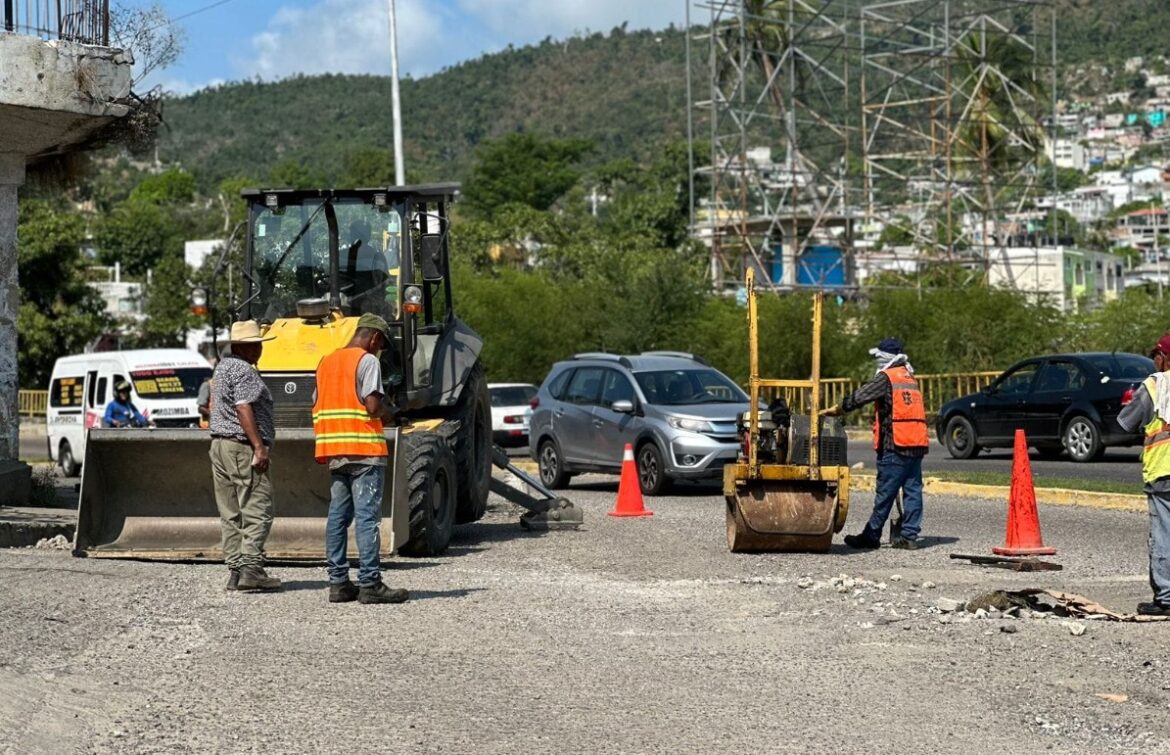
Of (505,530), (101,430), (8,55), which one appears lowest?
(505,530)

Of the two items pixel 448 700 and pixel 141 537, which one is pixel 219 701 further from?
pixel 141 537

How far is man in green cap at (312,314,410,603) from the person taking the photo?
1162 centimetres

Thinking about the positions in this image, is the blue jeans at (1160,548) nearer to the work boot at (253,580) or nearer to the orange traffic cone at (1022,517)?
the orange traffic cone at (1022,517)

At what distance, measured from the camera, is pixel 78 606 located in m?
11.5

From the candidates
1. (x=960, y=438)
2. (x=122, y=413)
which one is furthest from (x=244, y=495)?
(x=960, y=438)

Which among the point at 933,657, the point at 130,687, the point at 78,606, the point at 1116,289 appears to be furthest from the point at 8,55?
the point at 1116,289

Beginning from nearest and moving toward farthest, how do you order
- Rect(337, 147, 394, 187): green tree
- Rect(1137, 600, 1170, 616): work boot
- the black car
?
Rect(1137, 600, 1170, 616): work boot, the black car, Rect(337, 147, 394, 187): green tree

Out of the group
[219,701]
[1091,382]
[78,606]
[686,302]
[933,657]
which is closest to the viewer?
[219,701]

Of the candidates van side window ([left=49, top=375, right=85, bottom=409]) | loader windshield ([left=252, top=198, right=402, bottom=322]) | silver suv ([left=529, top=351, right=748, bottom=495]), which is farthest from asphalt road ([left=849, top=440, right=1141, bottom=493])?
van side window ([left=49, top=375, right=85, bottom=409])

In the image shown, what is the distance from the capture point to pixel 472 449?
16.8 m

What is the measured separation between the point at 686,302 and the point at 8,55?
101 ft

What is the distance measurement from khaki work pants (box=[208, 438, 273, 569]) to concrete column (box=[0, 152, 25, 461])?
783 cm

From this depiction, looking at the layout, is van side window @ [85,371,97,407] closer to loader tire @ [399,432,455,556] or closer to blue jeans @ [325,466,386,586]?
loader tire @ [399,432,455,556]

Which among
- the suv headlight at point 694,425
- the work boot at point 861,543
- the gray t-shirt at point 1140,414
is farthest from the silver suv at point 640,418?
the gray t-shirt at point 1140,414
